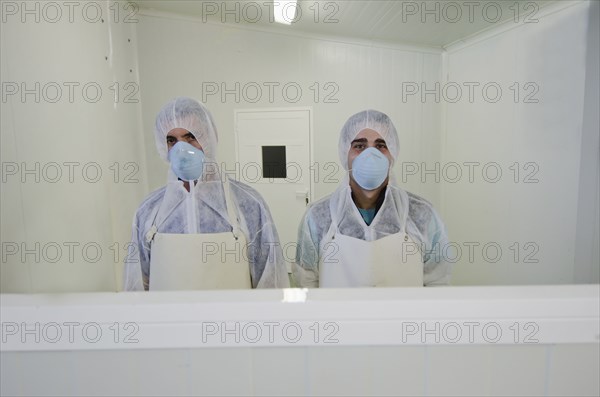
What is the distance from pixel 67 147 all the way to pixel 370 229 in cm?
98

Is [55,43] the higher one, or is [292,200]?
[55,43]

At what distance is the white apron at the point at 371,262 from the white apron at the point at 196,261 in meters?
0.26

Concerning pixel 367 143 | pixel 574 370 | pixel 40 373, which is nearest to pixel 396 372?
pixel 574 370

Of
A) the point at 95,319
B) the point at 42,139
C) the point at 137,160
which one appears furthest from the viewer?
the point at 137,160

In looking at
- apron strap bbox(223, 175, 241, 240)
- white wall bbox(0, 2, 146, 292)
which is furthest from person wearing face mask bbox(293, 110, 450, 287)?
white wall bbox(0, 2, 146, 292)

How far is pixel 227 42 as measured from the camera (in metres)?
0.96

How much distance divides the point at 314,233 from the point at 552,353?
0.58 m

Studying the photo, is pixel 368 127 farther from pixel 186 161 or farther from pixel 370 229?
pixel 186 161

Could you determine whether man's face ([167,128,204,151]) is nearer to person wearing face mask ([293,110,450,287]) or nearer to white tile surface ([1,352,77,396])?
person wearing face mask ([293,110,450,287])

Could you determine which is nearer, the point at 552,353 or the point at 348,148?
the point at 552,353

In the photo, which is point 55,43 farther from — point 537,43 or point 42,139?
point 537,43

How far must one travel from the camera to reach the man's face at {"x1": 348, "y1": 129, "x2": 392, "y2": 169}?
860 millimetres

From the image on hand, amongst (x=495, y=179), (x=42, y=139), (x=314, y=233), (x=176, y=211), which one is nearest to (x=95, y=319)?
(x=176, y=211)

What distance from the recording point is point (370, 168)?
2.69 feet
